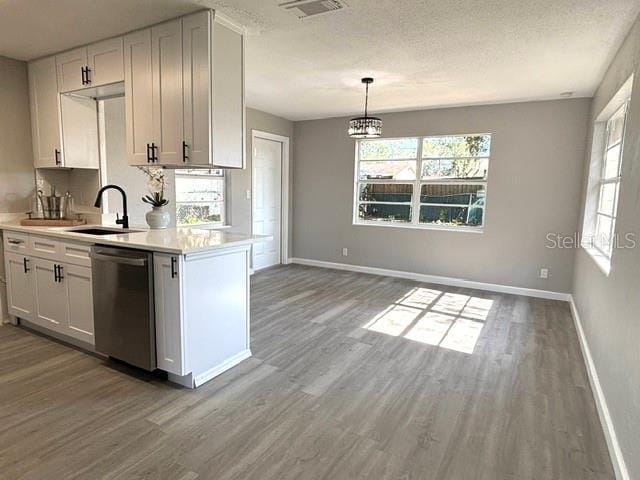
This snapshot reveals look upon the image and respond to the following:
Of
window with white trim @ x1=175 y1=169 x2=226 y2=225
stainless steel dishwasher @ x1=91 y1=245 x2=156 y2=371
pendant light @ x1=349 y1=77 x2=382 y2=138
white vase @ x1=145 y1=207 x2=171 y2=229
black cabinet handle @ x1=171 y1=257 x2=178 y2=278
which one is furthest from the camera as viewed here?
window with white trim @ x1=175 y1=169 x2=226 y2=225

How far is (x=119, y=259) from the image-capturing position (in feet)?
8.35

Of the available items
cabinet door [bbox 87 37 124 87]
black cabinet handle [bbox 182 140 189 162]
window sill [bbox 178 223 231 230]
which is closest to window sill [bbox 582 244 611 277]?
black cabinet handle [bbox 182 140 189 162]

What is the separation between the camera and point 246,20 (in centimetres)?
270

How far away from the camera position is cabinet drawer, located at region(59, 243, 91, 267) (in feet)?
9.39

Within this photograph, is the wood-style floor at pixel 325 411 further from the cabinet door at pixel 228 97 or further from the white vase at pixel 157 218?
the cabinet door at pixel 228 97

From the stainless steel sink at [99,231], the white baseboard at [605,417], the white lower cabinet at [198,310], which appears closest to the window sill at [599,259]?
the white baseboard at [605,417]

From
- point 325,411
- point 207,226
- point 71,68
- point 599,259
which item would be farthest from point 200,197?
point 599,259

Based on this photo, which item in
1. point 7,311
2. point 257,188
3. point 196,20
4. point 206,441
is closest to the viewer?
point 206,441

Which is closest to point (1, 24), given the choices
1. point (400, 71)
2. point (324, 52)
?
point (324, 52)

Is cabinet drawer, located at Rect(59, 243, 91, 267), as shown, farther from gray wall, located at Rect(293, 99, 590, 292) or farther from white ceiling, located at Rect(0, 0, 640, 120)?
gray wall, located at Rect(293, 99, 590, 292)

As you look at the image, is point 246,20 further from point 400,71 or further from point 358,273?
point 358,273

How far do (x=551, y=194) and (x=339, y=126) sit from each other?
3209 millimetres

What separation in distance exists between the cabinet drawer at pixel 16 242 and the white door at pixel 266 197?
3.06m

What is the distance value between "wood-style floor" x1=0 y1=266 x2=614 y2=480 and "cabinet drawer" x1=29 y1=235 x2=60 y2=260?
746 millimetres
